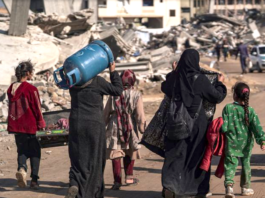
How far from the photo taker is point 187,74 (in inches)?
251

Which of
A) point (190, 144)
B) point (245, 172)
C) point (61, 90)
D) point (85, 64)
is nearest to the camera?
point (85, 64)

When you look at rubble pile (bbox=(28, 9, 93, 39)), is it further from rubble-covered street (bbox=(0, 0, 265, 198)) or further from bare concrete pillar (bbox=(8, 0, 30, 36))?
bare concrete pillar (bbox=(8, 0, 30, 36))

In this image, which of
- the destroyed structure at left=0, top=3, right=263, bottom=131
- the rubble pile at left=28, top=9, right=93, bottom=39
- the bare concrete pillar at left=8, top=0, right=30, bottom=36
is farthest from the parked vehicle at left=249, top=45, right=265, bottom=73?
the bare concrete pillar at left=8, top=0, right=30, bottom=36

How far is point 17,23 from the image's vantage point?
1962 centimetres

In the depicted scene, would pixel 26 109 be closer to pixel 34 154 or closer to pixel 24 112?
pixel 24 112

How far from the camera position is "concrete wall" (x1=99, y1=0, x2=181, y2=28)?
78.0 metres

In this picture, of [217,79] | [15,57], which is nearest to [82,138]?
[217,79]

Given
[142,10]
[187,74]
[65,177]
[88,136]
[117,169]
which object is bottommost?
[142,10]

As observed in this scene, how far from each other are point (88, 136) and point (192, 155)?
1.16 metres

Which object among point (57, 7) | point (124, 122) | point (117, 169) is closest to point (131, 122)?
point (124, 122)

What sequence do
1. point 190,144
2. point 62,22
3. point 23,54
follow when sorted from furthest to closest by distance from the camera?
point 62,22 → point 23,54 → point 190,144

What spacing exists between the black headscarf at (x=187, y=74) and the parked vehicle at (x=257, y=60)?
953 inches

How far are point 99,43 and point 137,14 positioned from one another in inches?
3008

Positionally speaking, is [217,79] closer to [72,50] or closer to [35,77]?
[35,77]
